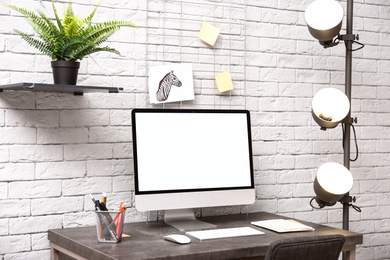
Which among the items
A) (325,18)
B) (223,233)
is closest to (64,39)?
(223,233)

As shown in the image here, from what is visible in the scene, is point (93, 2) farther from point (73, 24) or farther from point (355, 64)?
point (355, 64)

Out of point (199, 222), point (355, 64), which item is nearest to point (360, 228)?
point (355, 64)

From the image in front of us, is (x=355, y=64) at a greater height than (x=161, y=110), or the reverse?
(x=355, y=64)

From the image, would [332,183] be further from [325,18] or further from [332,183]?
[325,18]

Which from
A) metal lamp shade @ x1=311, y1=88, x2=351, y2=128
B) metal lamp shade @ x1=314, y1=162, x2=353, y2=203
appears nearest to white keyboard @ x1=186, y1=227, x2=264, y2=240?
metal lamp shade @ x1=314, y1=162, x2=353, y2=203

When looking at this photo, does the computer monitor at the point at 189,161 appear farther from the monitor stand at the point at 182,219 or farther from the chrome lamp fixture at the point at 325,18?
the chrome lamp fixture at the point at 325,18

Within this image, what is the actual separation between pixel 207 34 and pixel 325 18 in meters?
0.54

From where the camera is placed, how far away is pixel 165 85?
2396mm

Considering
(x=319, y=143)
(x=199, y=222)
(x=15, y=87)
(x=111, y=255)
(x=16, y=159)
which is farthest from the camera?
(x=319, y=143)

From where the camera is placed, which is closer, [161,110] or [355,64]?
[161,110]

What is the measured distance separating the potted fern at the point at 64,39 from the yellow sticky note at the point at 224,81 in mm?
650

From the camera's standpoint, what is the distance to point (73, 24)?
2.03 meters

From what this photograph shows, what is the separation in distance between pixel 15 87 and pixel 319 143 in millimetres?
1562

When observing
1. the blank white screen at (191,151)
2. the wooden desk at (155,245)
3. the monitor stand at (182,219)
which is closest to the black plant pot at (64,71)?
the blank white screen at (191,151)
